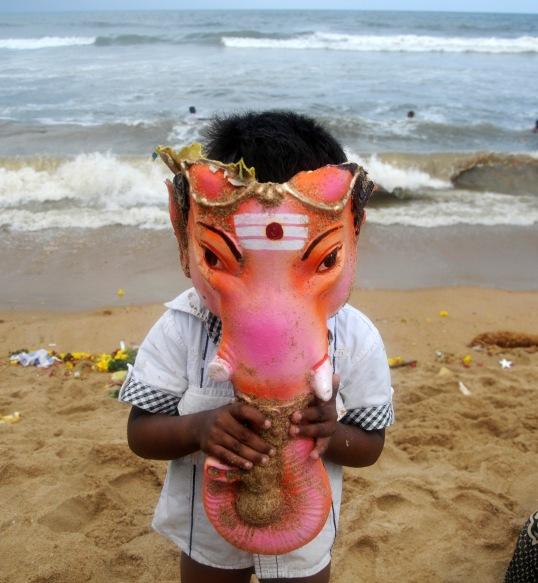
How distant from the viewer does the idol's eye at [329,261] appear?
4.08ft

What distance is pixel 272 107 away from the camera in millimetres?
15477

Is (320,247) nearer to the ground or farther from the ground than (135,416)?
farther from the ground

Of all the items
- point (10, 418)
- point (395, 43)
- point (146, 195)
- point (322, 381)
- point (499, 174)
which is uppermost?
point (322, 381)

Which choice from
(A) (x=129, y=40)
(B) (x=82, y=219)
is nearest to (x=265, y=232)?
(B) (x=82, y=219)

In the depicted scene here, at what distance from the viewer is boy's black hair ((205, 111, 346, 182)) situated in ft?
4.61

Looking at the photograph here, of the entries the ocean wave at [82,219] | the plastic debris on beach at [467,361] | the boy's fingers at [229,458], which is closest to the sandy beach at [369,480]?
the plastic debris on beach at [467,361]

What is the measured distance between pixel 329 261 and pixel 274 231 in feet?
0.46

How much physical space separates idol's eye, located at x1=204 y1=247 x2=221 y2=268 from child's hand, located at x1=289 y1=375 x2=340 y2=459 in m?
0.34

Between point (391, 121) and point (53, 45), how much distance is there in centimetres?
2586

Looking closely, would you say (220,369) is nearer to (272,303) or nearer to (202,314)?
(272,303)

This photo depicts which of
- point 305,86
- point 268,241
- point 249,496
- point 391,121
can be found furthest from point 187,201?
point 305,86

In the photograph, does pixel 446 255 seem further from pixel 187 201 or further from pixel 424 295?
pixel 187 201

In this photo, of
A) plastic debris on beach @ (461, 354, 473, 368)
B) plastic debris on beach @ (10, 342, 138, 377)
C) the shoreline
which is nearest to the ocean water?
the shoreline

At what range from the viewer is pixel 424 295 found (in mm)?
5977
